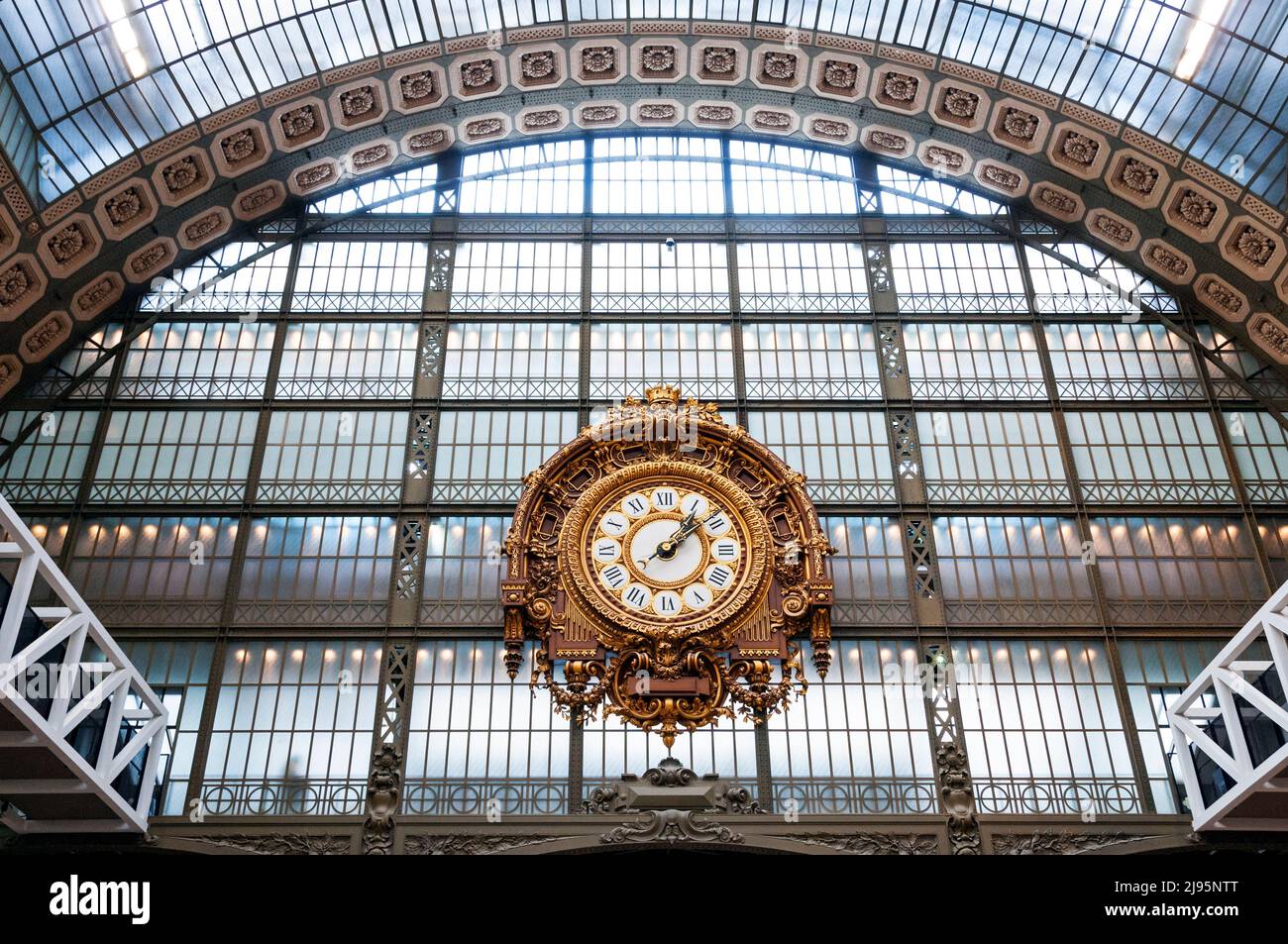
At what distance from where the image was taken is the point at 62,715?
2075cm

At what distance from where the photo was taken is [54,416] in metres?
31.0

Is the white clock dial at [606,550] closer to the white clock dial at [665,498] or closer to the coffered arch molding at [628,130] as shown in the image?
the white clock dial at [665,498]

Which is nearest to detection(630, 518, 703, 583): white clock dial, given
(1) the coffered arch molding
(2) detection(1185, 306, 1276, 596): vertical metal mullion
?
(2) detection(1185, 306, 1276, 596): vertical metal mullion

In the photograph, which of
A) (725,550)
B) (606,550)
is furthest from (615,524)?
(725,550)

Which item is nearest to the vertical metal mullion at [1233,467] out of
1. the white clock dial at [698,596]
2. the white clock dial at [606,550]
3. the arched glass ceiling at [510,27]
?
the arched glass ceiling at [510,27]

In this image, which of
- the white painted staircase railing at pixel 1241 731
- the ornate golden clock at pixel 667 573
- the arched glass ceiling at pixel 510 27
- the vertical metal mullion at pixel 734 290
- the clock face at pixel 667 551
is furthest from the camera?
the vertical metal mullion at pixel 734 290

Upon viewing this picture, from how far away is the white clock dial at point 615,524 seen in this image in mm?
28203

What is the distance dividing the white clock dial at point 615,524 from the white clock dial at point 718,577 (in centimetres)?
223

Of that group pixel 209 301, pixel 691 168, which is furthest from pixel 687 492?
pixel 209 301

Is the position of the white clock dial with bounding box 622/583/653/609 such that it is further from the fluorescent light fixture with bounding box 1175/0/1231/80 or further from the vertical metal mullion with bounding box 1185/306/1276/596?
the fluorescent light fixture with bounding box 1175/0/1231/80

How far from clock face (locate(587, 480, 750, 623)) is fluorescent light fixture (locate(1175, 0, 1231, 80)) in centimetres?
1641

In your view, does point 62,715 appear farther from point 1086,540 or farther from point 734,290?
point 1086,540

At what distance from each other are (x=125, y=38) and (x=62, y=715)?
59.2 ft
